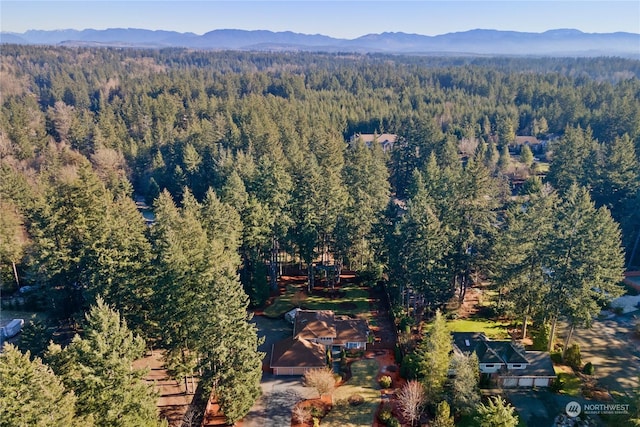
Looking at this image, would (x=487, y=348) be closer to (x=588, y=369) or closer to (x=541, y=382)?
(x=541, y=382)

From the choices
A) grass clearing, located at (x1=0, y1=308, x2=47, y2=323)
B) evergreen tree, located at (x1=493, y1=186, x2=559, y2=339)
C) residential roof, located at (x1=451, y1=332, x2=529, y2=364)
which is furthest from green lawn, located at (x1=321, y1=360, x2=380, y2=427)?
grass clearing, located at (x1=0, y1=308, x2=47, y2=323)

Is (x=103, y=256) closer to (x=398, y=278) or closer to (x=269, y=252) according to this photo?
(x=269, y=252)

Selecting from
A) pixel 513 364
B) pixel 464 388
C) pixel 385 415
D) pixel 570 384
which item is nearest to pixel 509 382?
pixel 513 364

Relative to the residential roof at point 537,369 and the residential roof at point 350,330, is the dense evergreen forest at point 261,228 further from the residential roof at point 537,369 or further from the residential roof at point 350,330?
the residential roof at point 350,330

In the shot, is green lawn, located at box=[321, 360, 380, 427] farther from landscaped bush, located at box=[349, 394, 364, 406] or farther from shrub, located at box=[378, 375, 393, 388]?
shrub, located at box=[378, 375, 393, 388]

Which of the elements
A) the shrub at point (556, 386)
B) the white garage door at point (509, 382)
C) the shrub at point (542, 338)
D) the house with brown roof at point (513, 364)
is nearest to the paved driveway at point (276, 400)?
the house with brown roof at point (513, 364)

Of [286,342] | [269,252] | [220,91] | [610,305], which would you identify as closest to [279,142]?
[269,252]
